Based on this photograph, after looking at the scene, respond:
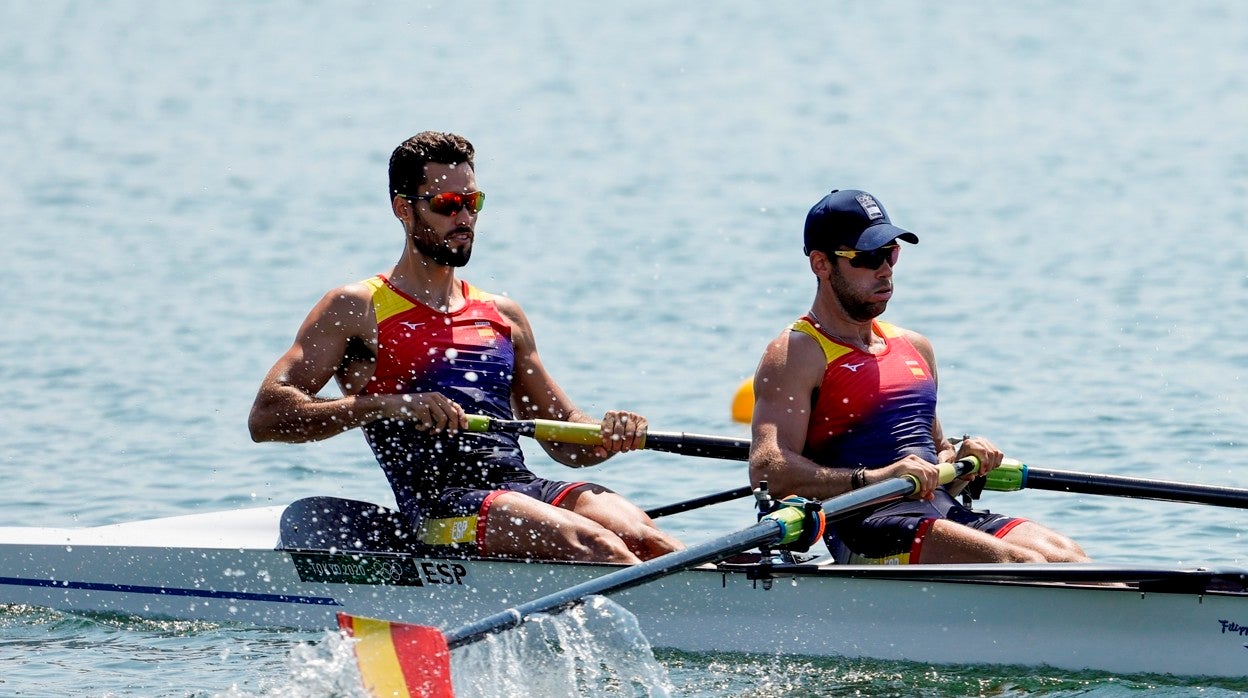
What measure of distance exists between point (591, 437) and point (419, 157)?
1.35 meters

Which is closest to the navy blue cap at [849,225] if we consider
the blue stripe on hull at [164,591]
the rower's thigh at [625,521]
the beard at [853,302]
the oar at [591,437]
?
the beard at [853,302]

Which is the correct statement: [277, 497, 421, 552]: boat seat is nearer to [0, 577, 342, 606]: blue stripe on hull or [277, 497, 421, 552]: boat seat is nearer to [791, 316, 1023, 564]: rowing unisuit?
[0, 577, 342, 606]: blue stripe on hull

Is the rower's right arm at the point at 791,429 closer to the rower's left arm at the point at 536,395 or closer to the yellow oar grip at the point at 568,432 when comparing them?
the yellow oar grip at the point at 568,432

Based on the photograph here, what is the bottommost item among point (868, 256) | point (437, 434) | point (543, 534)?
point (543, 534)

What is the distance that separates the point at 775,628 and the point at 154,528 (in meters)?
3.09

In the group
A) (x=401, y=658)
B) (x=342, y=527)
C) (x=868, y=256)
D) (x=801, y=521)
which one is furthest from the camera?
(x=342, y=527)

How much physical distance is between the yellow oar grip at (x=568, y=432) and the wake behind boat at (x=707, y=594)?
66 centimetres

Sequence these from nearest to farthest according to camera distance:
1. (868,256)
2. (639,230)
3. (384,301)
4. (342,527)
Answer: (868,256) < (384,301) < (342,527) < (639,230)

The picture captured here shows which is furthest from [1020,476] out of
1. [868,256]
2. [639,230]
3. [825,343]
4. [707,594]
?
[639,230]

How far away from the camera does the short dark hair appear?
7617 mm

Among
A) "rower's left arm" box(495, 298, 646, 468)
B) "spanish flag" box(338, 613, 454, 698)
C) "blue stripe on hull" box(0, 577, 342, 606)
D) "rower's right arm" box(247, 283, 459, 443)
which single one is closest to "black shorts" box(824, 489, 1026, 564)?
"rower's left arm" box(495, 298, 646, 468)

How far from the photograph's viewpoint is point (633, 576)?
21.4 ft

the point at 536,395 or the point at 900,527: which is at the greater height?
the point at 536,395

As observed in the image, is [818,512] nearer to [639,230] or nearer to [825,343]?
[825,343]
